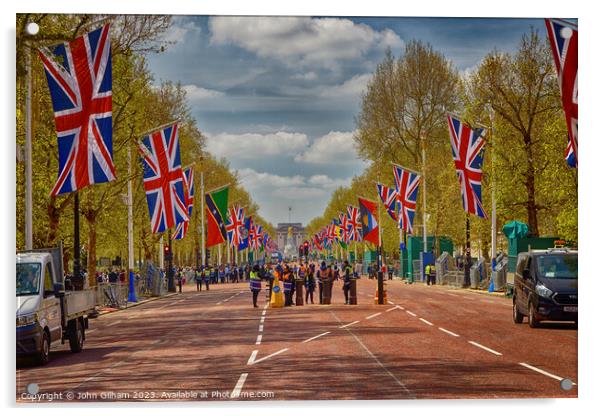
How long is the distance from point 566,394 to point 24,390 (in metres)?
8.22

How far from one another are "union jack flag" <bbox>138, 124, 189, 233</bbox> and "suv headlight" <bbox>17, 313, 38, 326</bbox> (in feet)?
53.8

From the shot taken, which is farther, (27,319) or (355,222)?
(355,222)

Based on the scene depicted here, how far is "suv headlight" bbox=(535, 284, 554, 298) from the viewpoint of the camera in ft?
89.9

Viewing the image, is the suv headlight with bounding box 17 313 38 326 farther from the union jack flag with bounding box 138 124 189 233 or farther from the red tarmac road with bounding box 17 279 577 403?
the union jack flag with bounding box 138 124 189 233

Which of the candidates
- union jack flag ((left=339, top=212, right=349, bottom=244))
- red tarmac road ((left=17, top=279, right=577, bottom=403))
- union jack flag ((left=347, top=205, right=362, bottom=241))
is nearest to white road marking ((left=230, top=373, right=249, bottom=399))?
red tarmac road ((left=17, top=279, right=577, bottom=403))

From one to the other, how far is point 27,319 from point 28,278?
1.99 m

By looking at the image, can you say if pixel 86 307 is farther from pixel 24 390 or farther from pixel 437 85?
pixel 437 85

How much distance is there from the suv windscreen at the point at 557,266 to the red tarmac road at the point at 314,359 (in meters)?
1.48

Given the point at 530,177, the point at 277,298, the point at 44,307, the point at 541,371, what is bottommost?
the point at 277,298

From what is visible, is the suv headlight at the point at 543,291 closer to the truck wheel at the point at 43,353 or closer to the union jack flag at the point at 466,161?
the union jack flag at the point at 466,161

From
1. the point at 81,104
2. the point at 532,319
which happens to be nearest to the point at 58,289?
the point at 81,104

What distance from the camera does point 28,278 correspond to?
74.9 feet

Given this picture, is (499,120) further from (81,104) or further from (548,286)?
(81,104)

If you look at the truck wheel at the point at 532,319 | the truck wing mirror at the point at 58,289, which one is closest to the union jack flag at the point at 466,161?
the truck wheel at the point at 532,319
